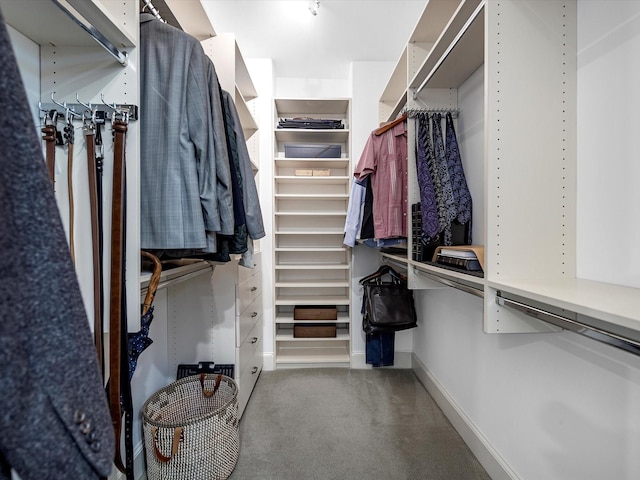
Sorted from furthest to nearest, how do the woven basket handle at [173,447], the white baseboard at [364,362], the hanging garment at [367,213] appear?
the white baseboard at [364,362] < the hanging garment at [367,213] < the woven basket handle at [173,447]

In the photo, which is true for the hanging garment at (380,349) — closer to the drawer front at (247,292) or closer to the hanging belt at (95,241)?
the drawer front at (247,292)

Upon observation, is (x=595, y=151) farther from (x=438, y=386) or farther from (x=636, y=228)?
(x=438, y=386)

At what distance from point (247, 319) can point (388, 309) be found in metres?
1.01

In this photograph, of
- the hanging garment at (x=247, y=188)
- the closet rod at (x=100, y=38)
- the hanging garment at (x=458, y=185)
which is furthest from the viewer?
the hanging garment at (x=458, y=185)

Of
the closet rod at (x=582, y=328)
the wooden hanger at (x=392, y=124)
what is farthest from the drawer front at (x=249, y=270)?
the closet rod at (x=582, y=328)

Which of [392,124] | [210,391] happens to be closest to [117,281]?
[210,391]

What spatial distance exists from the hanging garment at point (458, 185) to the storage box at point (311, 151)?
3.85 ft

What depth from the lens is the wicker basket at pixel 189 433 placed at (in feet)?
3.94

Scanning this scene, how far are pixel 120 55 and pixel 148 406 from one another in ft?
4.71

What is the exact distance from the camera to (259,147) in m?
2.42

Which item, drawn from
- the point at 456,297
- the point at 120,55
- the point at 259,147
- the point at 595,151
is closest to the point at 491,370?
the point at 456,297

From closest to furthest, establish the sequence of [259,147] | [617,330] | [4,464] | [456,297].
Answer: [4,464]
[617,330]
[456,297]
[259,147]

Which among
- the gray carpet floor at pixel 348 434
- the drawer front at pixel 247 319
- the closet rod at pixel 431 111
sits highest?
the closet rod at pixel 431 111

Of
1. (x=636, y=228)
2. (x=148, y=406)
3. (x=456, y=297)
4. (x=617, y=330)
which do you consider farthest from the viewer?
(x=456, y=297)
